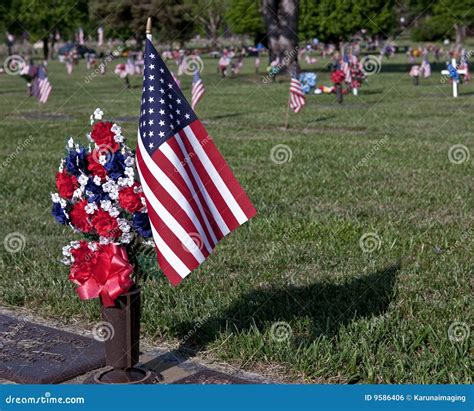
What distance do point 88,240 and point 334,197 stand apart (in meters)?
6.41

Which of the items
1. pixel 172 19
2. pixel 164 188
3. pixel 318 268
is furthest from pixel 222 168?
pixel 172 19

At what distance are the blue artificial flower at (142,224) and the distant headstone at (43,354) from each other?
3.36 ft

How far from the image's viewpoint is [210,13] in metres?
103

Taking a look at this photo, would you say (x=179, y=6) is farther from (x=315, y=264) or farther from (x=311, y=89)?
(x=315, y=264)

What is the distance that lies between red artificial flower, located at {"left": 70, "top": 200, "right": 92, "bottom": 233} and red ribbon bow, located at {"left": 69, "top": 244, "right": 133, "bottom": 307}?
134mm

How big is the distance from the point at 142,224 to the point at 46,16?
89.6 metres

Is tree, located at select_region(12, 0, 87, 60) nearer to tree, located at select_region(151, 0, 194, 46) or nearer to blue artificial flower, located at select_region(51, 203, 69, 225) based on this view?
tree, located at select_region(151, 0, 194, 46)

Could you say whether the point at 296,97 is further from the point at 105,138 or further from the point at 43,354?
the point at 105,138

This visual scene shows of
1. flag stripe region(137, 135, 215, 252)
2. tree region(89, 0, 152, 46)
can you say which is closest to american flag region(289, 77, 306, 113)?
flag stripe region(137, 135, 215, 252)

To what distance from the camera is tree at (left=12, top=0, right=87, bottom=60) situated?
288ft

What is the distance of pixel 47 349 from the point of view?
20.0ft

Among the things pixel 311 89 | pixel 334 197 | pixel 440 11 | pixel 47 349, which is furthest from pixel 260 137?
pixel 440 11

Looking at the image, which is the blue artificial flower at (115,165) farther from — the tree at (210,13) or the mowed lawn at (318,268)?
the tree at (210,13)

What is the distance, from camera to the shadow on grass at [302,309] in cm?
618
